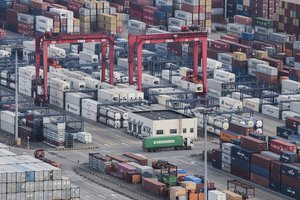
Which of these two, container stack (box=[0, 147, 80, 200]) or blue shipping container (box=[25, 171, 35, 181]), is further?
blue shipping container (box=[25, 171, 35, 181])

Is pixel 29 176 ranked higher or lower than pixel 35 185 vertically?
higher

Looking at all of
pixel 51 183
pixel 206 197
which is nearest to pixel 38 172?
pixel 51 183

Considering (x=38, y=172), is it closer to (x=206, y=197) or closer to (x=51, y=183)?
(x=51, y=183)

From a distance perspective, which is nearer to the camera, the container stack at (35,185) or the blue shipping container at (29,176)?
the container stack at (35,185)

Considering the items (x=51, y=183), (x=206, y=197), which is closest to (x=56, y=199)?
(x=51, y=183)

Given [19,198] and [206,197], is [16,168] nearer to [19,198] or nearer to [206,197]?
[19,198]

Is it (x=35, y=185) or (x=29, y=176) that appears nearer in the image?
(x=29, y=176)
